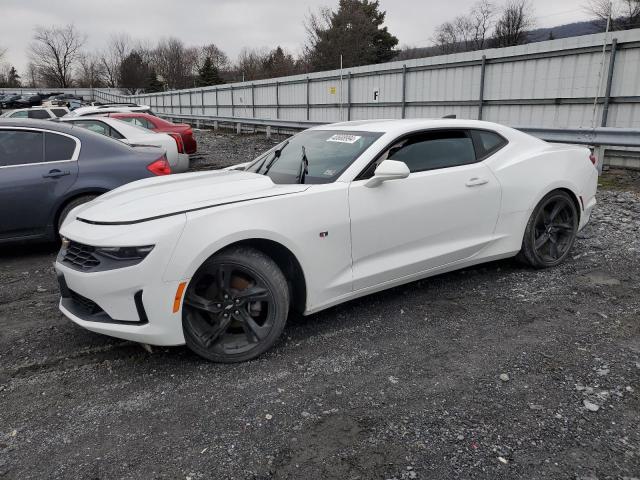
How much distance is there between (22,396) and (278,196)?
1896 millimetres

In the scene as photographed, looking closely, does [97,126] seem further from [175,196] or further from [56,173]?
[175,196]

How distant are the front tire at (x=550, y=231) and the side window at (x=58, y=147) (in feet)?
16.2

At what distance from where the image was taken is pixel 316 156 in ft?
13.0

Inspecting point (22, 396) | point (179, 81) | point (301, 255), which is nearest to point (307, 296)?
point (301, 255)

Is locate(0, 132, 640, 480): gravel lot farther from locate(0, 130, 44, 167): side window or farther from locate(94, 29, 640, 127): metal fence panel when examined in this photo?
locate(94, 29, 640, 127): metal fence panel

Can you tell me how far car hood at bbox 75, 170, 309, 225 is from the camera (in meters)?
3.10

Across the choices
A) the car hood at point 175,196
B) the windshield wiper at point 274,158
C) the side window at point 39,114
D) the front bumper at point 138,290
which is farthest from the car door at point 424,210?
the side window at point 39,114

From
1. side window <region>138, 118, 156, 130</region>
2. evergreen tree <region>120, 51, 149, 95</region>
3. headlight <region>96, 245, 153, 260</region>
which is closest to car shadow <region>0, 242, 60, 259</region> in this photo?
headlight <region>96, 245, 153, 260</region>

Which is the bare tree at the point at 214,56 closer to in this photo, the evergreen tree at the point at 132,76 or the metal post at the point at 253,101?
the evergreen tree at the point at 132,76

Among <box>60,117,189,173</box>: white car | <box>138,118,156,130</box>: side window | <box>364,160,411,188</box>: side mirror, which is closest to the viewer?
<box>364,160,411,188</box>: side mirror

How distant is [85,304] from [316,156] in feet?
6.40

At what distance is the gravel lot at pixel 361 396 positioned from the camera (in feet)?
7.56

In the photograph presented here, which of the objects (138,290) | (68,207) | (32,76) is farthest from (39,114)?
(32,76)

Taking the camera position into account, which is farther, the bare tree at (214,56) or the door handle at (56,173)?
A: the bare tree at (214,56)
